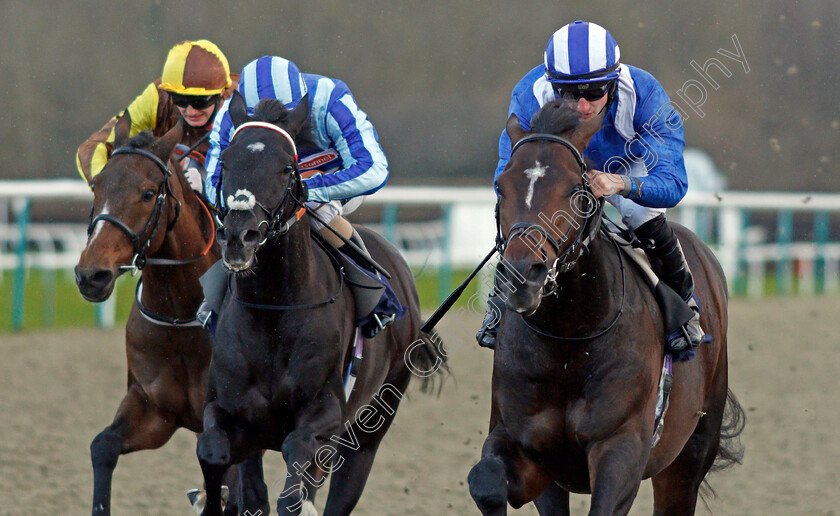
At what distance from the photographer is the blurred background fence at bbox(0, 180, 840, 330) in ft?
33.4

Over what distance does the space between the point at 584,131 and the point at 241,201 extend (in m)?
1.07

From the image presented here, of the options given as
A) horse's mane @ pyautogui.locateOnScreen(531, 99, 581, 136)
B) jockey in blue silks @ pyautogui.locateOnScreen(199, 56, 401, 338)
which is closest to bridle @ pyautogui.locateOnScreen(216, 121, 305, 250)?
jockey in blue silks @ pyautogui.locateOnScreen(199, 56, 401, 338)

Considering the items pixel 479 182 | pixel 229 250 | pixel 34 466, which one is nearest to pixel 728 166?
pixel 479 182

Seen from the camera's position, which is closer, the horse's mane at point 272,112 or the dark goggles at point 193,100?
the horse's mane at point 272,112

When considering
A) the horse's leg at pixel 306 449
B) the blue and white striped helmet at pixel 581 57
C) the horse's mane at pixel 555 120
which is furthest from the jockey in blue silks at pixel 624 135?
the horse's leg at pixel 306 449

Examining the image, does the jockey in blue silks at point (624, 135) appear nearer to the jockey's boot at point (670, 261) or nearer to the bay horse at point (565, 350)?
the jockey's boot at point (670, 261)

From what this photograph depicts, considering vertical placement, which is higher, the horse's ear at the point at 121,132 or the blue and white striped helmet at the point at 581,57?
the blue and white striped helmet at the point at 581,57

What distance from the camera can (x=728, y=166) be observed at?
69.9ft

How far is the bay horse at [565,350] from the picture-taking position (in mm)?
3033

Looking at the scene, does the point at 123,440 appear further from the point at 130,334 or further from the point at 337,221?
the point at 337,221

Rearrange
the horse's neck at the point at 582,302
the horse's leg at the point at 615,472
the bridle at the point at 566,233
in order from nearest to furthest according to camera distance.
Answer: the bridle at the point at 566,233
the horse's leg at the point at 615,472
the horse's neck at the point at 582,302

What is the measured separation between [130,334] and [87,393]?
3437mm

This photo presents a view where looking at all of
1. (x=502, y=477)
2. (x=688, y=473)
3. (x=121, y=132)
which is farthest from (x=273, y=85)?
(x=688, y=473)

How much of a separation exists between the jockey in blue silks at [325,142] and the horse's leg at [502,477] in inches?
41.4
